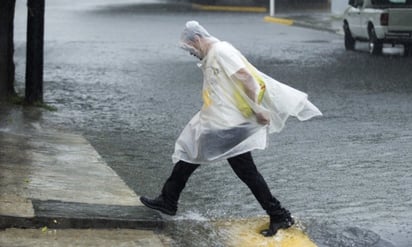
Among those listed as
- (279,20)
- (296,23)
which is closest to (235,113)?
(296,23)

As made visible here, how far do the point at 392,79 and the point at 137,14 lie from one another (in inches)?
966

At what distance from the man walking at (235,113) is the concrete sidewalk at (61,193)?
2.29 feet

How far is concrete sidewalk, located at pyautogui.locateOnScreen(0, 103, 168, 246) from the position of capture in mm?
6707

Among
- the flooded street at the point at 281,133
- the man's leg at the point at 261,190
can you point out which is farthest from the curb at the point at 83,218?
the man's leg at the point at 261,190

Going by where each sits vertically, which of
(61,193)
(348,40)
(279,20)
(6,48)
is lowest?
(279,20)

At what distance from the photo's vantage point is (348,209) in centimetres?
759

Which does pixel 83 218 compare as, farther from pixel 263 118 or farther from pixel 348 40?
pixel 348 40

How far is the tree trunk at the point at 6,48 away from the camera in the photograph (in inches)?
524

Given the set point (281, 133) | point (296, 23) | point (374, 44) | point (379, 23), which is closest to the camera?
point (281, 133)

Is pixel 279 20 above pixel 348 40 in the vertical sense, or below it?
below

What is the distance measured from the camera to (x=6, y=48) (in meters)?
13.5

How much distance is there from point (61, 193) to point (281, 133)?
4.49 m

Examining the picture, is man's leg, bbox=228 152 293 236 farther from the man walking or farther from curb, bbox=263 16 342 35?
curb, bbox=263 16 342 35

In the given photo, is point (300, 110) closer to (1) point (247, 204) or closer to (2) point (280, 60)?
(1) point (247, 204)
